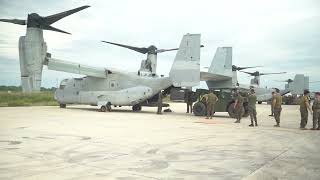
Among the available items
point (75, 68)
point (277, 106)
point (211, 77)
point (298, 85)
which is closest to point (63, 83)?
point (75, 68)

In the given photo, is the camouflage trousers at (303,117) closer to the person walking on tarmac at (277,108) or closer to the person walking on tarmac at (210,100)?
the person walking on tarmac at (277,108)

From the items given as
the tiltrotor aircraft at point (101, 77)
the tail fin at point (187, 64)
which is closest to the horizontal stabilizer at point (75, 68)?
the tiltrotor aircraft at point (101, 77)

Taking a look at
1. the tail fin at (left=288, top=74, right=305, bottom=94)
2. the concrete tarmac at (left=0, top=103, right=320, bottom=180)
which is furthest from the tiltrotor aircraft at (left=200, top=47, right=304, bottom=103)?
the tail fin at (left=288, top=74, right=305, bottom=94)

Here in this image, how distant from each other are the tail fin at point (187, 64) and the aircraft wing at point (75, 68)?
5066 mm

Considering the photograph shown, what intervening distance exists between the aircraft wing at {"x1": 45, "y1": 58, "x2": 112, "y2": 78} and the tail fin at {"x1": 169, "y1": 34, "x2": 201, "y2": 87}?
5066 mm

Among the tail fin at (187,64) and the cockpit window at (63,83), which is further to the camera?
the cockpit window at (63,83)

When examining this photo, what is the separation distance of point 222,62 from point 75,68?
10.9 metres

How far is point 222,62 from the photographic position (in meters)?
27.2

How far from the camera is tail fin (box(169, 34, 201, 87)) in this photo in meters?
20.9

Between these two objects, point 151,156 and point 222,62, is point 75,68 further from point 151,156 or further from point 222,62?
point 151,156

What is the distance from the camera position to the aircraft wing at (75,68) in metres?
21.7

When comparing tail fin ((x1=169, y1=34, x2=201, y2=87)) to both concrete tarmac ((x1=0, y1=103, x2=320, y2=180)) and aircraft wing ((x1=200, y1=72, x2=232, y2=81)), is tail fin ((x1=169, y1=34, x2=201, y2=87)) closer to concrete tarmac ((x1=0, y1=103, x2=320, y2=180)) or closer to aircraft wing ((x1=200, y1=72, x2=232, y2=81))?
aircraft wing ((x1=200, y1=72, x2=232, y2=81))

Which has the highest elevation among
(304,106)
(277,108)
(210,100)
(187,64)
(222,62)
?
(222,62)

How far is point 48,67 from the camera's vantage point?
21484mm
